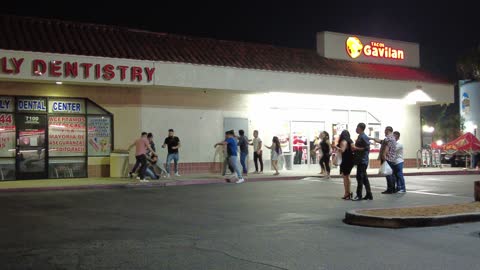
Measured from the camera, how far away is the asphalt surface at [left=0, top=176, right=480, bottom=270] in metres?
6.49

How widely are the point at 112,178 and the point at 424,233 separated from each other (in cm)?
1321

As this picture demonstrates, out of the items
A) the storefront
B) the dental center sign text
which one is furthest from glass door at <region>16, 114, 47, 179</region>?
the dental center sign text

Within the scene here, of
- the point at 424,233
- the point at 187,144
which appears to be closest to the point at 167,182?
the point at 187,144

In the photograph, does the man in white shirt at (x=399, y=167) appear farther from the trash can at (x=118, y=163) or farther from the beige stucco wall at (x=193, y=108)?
the trash can at (x=118, y=163)

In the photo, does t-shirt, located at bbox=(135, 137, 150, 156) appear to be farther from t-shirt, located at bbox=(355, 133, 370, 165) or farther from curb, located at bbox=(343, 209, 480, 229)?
curb, located at bbox=(343, 209, 480, 229)

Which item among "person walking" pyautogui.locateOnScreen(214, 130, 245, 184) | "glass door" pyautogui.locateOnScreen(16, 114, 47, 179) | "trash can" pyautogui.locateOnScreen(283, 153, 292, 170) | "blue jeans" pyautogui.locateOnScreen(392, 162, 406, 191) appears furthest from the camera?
"trash can" pyautogui.locateOnScreen(283, 153, 292, 170)

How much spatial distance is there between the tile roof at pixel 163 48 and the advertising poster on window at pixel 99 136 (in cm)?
254

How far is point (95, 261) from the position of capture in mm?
6457

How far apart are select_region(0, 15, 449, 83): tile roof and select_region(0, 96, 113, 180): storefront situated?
6.55 ft

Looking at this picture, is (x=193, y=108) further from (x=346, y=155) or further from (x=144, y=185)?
(x=346, y=155)

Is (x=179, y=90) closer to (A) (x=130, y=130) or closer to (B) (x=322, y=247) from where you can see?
(A) (x=130, y=130)

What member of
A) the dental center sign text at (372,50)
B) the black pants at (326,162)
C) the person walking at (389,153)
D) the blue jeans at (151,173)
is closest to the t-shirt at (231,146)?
the blue jeans at (151,173)

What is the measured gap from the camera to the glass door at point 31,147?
62.6ft

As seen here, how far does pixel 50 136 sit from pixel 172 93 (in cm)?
481
